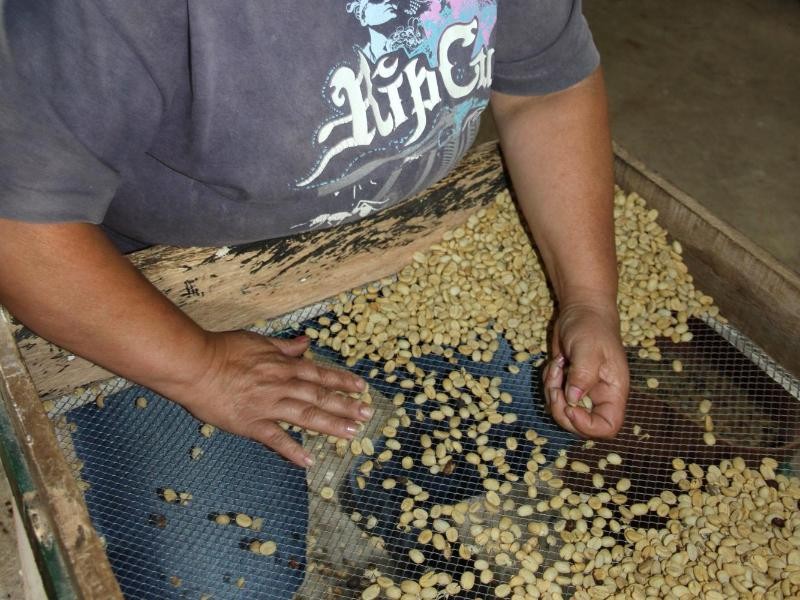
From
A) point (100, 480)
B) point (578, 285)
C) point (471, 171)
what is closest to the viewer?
point (100, 480)

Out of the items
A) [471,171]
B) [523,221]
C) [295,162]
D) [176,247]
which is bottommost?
[523,221]

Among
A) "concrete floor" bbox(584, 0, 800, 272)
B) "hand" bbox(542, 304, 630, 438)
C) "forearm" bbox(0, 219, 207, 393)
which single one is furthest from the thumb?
"concrete floor" bbox(584, 0, 800, 272)

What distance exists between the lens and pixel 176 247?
3.72 ft

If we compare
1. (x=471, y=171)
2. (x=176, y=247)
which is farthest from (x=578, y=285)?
(x=176, y=247)

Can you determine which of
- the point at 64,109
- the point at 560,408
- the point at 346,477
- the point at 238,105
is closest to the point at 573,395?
the point at 560,408

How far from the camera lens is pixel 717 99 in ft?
10.1

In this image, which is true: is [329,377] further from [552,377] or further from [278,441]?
[552,377]

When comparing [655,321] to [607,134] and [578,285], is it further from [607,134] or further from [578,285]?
[607,134]

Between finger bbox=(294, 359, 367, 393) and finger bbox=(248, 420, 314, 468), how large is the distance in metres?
0.08

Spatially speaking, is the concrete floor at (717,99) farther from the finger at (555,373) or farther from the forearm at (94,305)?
the forearm at (94,305)

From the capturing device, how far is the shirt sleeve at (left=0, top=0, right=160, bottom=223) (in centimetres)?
70

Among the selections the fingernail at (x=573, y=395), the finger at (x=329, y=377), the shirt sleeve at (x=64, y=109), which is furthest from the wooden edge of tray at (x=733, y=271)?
the shirt sleeve at (x=64, y=109)

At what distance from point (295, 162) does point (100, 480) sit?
52cm

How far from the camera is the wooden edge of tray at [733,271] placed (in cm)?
123
